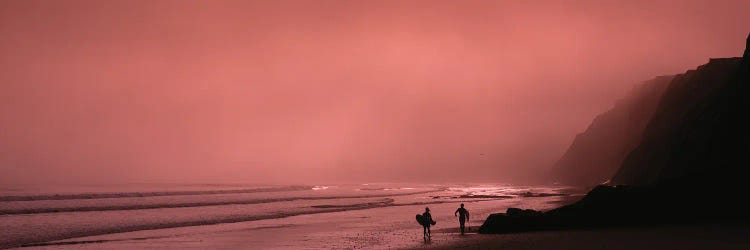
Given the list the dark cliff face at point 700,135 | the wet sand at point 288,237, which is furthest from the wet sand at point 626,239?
the dark cliff face at point 700,135

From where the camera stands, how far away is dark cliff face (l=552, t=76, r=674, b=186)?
12650 centimetres

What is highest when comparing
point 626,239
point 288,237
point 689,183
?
point 689,183

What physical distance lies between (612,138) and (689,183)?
124435 mm

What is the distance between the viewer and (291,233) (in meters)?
41.0

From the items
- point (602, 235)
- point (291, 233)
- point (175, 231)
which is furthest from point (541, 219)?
point (175, 231)

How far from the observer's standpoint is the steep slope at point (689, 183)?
3681cm

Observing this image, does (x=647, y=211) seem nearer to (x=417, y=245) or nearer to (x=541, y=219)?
(x=541, y=219)

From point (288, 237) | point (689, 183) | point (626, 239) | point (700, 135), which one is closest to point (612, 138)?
point (700, 135)

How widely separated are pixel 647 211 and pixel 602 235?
29.2ft

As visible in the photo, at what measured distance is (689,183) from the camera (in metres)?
39.5

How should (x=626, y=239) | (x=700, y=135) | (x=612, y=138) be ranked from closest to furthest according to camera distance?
(x=626, y=239)
(x=700, y=135)
(x=612, y=138)

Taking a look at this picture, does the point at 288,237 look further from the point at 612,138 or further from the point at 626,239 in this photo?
the point at 612,138

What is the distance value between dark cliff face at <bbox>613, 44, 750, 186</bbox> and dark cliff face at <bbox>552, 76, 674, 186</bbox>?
79.0 feet

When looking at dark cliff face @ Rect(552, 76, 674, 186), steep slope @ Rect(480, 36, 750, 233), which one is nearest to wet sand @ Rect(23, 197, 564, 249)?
steep slope @ Rect(480, 36, 750, 233)
